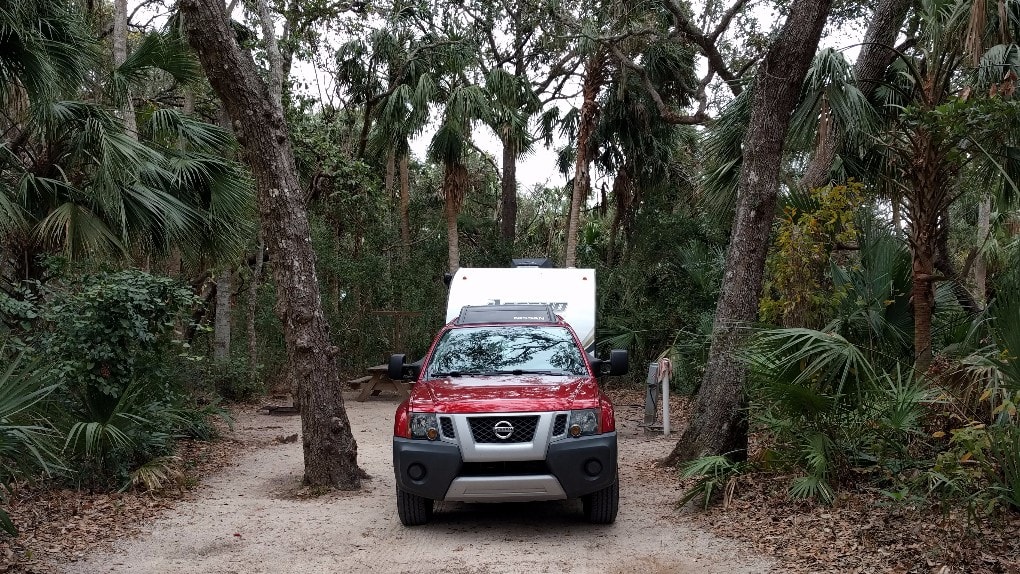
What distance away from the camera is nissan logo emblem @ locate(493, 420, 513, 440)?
20.8ft

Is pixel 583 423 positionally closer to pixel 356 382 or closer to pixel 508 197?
pixel 356 382

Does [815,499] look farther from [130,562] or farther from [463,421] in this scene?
[130,562]

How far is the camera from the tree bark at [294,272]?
835cm

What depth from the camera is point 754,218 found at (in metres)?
8.26

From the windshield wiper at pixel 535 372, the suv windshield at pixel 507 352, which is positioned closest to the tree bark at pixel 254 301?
the suv windshield at pixel 507 352

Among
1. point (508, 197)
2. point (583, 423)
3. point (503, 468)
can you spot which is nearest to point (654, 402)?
point (583, 423)

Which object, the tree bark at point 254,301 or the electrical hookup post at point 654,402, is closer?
the electrical hookup post at point 654,402

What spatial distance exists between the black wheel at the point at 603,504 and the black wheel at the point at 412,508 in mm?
1368

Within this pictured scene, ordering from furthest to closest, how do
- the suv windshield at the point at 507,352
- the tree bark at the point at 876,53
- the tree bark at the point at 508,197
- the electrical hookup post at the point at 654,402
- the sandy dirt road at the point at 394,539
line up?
the tree bark at the point at 508,197 < the electrical hookup post at the point at 654,402 < the tree bark at the point at 876,53 < the suv windshield at the point at 507,352 < the sandy dirt road at the point at 394,539

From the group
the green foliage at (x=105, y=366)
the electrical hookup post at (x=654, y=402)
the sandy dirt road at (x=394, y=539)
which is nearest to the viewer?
the sandy dirt road at (x=394, y=539)

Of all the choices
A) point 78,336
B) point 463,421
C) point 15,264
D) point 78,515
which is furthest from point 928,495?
point 15,264

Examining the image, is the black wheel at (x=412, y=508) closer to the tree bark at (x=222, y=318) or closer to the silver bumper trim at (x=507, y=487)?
the silver bumper trim at (x=507, y=487)

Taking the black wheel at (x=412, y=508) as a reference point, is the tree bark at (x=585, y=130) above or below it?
above

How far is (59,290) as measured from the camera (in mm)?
8656
